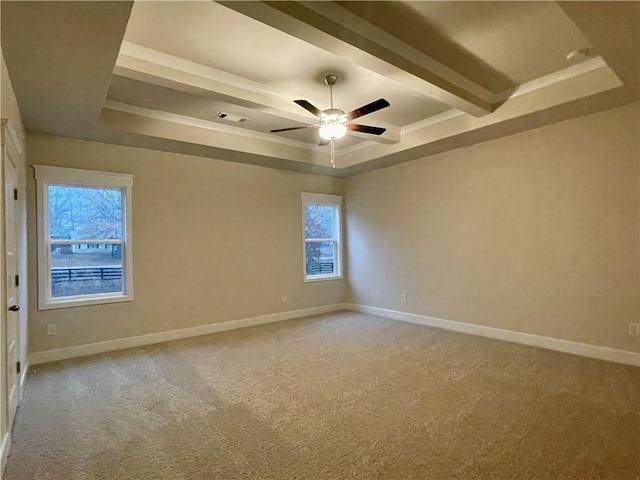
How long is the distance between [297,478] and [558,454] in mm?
1550

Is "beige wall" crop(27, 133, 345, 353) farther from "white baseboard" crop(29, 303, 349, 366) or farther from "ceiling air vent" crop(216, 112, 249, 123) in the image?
"ceiling air vent" crop(216, 112, 249, 123)

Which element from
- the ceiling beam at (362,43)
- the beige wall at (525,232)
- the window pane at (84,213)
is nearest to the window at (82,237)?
the window pane at (84,213)

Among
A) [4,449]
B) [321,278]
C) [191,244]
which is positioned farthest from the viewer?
[321,278]

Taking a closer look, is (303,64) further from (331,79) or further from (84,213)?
(84,213)

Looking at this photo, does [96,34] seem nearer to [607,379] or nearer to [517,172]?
[517,172]

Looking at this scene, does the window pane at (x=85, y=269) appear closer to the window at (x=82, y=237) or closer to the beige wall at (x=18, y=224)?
the window at (x=82, y=237)

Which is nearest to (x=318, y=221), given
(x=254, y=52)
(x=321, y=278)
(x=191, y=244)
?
(x=321, y=278)

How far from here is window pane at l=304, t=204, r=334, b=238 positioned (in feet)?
21.7

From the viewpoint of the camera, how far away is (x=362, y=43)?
2.70m

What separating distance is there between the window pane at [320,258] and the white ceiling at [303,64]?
2.48m

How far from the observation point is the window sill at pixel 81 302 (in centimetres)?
415

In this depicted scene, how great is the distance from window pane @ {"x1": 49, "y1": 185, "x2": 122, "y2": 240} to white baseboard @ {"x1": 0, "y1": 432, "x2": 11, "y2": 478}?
2608 mm

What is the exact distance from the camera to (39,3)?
199cm

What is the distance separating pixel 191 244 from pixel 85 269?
1.30 meters
